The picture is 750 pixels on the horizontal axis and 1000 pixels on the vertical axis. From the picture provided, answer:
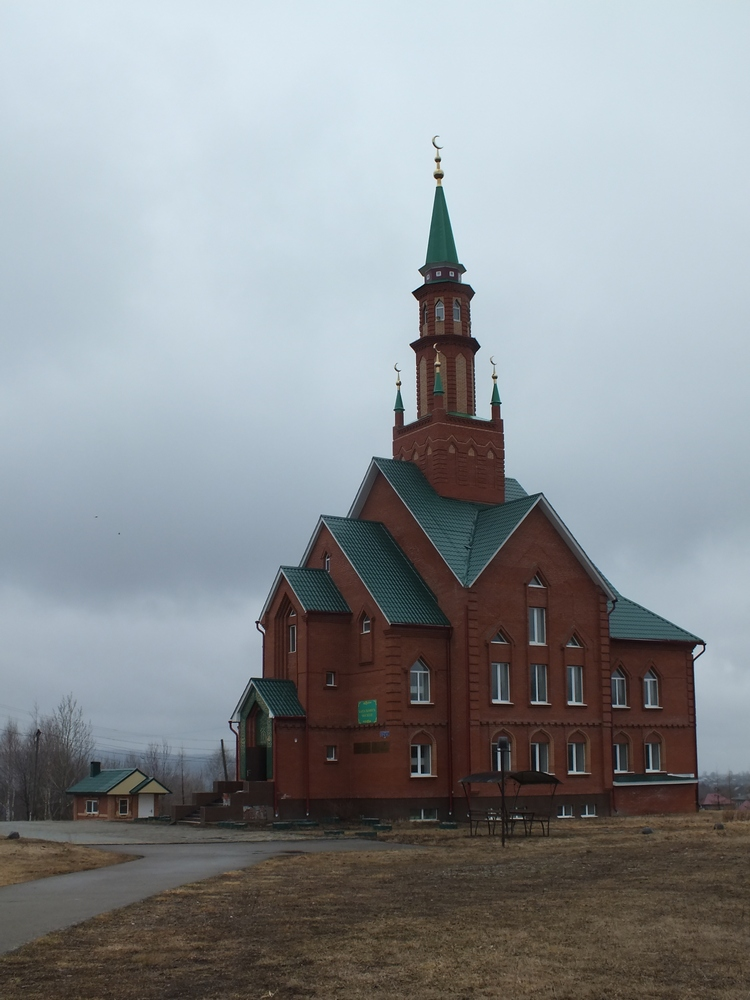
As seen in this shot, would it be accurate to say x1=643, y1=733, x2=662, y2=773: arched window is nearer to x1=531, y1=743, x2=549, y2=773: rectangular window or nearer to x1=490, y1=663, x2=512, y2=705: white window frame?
x1=531, y1=743, x2=549, y2=773: rectangular window

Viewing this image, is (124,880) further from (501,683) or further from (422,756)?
(501,683)

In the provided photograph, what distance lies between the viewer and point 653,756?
47750 mm

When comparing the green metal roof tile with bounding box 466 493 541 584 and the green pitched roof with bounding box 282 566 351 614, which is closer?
the green metal roof tile with bounding box 466 493 541 584

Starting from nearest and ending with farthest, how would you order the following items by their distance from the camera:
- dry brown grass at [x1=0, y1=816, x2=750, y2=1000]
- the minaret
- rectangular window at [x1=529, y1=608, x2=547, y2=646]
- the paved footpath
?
dry brown grass at [x1=0, y1=816, x2=750, y2=1000], the paved footpath, rectangular window at [x1=529, y1=608, x2=547, y2=646], the minaret

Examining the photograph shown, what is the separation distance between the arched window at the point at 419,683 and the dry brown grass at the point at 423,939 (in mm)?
19351

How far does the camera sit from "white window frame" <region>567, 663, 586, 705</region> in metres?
43.9

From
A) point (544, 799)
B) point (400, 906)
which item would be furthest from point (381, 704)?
point (400, 906)

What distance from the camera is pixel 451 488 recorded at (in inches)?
1817

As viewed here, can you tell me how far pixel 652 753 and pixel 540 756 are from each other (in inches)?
300

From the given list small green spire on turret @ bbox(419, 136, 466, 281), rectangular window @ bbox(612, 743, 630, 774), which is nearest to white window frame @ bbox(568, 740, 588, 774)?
rectangular window @ bbox(612, 743, 630, 774)

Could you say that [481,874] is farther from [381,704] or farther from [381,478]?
[381,478]

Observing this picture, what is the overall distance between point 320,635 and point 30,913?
89.6ft

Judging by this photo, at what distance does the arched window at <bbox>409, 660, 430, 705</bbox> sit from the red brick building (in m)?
0.10

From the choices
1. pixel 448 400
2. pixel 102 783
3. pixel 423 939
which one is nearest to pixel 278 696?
pixel 448 400
